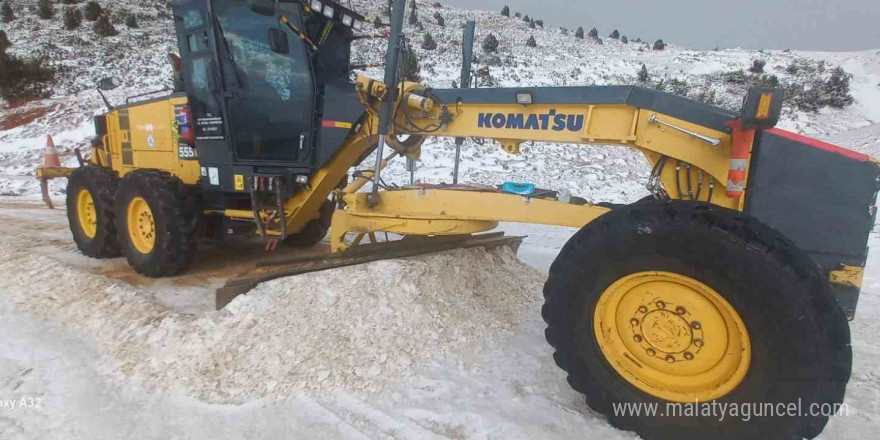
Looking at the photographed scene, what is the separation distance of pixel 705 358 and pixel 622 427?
0.49 metres

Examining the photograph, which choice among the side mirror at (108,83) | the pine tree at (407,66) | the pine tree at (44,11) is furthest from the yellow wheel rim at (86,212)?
the pine tree at (44,11)

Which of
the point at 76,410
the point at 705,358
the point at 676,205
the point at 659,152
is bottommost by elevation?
the point at 76,410

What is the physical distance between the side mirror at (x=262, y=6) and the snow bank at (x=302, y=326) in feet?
7.40

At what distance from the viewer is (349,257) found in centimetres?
423

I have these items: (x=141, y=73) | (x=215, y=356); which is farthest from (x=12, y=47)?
(x=215, y=356)

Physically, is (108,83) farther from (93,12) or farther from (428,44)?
(93,12)

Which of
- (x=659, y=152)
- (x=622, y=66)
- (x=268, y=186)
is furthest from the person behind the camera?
(x=622, y=66)

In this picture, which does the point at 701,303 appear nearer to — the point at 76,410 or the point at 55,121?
the point at 76,410

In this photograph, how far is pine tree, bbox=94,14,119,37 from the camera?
2333 centimetres

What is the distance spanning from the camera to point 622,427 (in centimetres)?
249

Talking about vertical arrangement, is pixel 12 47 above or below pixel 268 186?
above

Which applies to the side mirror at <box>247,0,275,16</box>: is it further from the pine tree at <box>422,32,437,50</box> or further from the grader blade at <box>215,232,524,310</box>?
the pine tree at <box>422,32,437,50</box>

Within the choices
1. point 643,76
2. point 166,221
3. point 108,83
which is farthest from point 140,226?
point 643,76

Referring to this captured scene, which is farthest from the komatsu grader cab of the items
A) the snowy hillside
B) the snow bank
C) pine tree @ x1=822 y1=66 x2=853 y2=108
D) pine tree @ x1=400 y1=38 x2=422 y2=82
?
pine tree @ x1=822 y1=66 x2=853 y2=108
